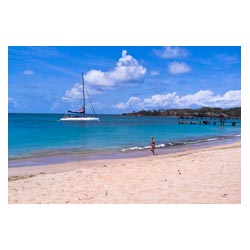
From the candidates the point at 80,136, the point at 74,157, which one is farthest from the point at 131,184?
the point at 80,136

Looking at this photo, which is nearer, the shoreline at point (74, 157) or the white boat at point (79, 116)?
the white boat at point (79, 116)

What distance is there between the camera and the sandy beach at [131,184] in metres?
4.23

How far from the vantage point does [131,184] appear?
464 centimetres

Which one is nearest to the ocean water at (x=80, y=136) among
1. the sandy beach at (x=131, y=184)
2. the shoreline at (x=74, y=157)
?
the shoreline at (x=74, y=157)

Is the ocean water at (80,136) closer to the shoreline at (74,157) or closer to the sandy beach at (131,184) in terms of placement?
the shoreline at (74,157)

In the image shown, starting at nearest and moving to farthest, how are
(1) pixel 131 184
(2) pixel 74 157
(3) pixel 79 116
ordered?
(1) pixel 131 184
(3) pixel 79 116
(2) pixel 74 157

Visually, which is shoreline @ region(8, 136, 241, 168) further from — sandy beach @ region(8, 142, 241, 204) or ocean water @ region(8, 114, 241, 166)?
sandy beach @ region(8, 142, 241, 204)

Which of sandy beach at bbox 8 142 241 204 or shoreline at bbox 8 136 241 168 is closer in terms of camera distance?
sandy beach at bbox 8 142 241 204

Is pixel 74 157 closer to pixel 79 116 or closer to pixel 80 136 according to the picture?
pixel 79 116

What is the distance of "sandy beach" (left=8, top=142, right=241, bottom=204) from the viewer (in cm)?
423

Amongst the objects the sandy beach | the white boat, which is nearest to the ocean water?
the white boat

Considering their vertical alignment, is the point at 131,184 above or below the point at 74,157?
below

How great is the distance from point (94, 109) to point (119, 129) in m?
4.01
